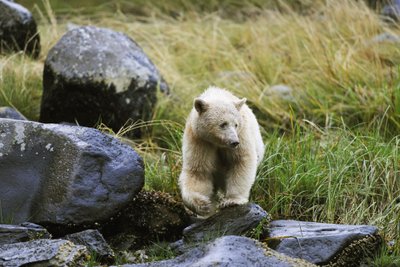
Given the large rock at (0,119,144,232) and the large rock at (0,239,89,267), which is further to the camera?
the large rock at (0,119,144,232)

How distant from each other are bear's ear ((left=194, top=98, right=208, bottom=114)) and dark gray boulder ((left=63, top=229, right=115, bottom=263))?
1.04 metres

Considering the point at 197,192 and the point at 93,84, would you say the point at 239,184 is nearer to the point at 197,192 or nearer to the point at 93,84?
the point at 197,192

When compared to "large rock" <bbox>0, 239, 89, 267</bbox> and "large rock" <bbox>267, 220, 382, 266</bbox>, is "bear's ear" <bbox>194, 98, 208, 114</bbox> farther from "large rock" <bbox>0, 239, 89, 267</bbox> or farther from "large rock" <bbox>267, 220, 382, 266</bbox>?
"large rock" <bbox>0, 239, 89, 267</bbox>

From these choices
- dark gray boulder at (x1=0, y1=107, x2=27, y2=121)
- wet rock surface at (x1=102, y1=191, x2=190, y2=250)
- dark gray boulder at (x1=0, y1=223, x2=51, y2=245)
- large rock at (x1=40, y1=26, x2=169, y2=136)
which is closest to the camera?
dark gray boulder at (x1=0, y1=223, x2=51, y2=245)

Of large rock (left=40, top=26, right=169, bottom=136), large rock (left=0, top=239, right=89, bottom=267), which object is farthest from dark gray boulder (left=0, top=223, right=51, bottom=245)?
large rock (left=40, top=26, right=169, bottom=136)

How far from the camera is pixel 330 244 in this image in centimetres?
493

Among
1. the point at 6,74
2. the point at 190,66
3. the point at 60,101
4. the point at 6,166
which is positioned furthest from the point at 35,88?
the point at 6,166

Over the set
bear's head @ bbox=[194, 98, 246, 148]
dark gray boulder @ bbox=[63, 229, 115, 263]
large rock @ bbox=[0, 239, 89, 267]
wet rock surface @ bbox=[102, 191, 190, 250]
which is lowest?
wet rock surface @ bbox=[102, 191, 190, 250]

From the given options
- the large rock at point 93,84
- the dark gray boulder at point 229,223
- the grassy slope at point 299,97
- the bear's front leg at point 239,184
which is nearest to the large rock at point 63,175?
the dark gray boulder at point 229,223

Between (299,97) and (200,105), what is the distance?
3.76 m

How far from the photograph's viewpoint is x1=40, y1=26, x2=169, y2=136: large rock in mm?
7723

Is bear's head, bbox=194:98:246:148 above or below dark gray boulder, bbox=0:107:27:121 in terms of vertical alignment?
above

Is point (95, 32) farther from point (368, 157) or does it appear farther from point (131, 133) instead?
point (368, 157)

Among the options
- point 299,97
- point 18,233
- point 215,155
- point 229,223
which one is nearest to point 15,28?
point 299,97
